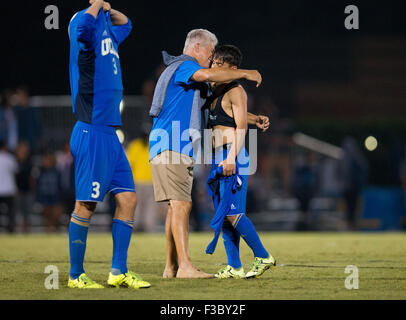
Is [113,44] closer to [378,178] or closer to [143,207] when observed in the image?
[143,207]

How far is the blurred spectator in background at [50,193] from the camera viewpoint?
16.1 m

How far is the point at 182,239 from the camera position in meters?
7.02

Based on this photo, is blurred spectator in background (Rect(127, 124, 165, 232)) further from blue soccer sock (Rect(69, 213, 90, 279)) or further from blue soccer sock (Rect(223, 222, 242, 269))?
blue soccer sock (Rect(69, 213, 90, 279))

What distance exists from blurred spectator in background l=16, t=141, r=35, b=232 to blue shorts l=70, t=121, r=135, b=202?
970cm

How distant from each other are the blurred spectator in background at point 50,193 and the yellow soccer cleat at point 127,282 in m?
9.96

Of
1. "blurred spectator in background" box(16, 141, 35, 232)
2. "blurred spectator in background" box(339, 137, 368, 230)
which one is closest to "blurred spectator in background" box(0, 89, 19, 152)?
"blurred spectator in background" box(16, 141, 35, 232)

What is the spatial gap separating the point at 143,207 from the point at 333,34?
14.9 meters

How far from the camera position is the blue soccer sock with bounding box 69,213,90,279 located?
20.8 feet

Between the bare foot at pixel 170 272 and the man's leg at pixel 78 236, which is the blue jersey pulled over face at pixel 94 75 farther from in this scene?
the bare foot at pixel 170 272

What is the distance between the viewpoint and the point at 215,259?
30.0 ft

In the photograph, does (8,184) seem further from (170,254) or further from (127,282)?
(127,282)

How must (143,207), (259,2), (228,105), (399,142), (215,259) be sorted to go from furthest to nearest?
(259,2)
(399,142)
(143,207)
(215,259)
(228,105)

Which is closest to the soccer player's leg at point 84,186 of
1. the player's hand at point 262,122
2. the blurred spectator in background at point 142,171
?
the player's hand at point 262,122
